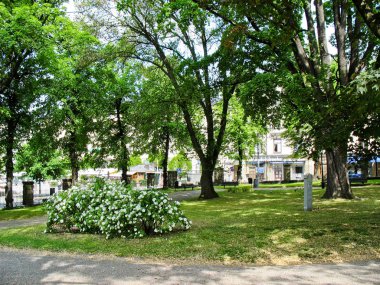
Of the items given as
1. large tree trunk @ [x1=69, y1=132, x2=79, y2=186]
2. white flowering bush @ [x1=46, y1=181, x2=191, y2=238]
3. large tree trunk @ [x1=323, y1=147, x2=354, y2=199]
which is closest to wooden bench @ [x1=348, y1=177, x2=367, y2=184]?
large tree trunk @ [x1=323, y1=147, x2=354, y2=199]

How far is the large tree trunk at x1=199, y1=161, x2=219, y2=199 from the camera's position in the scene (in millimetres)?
24859

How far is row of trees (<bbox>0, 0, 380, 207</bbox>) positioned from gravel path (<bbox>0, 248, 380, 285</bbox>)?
14.0 feet

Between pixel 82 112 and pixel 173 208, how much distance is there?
21.2 meters

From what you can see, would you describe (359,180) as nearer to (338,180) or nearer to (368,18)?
(338,180)

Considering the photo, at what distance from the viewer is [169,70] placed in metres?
24.3

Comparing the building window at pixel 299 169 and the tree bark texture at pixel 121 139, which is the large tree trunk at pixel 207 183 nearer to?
the tree bark texture at pixel 121 139

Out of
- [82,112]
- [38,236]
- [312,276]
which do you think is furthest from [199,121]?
[312,276]

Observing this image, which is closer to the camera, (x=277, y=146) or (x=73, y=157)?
(x=73, y=157)

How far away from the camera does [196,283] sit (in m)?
5.82

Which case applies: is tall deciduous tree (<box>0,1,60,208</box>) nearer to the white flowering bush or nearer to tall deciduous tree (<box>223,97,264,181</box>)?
the white flowering bush

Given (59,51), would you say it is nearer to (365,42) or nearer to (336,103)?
(365,42)

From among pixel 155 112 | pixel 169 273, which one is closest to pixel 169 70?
pixel 155 112

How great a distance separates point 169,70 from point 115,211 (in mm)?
15688

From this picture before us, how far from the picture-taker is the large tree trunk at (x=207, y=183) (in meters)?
24.9
